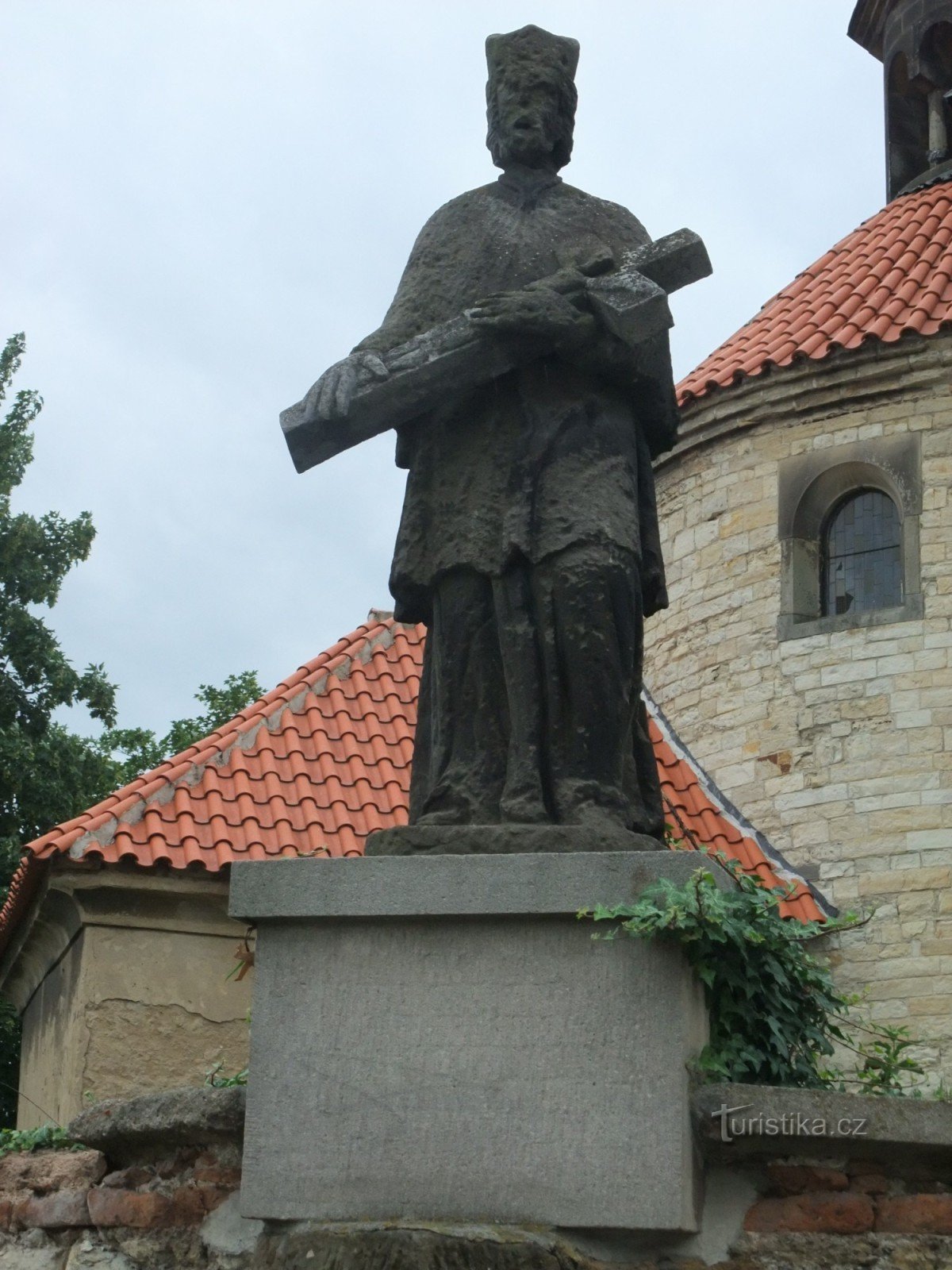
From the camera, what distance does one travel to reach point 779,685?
15.0m

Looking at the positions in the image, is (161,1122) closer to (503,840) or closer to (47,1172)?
(47,1172)

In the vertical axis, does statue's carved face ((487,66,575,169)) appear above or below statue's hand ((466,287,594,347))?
above

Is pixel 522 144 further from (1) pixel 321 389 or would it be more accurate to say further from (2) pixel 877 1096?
(2) pixel 877 1096

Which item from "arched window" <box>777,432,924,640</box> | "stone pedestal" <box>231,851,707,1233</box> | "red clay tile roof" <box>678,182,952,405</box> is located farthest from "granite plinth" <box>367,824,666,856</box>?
"red clay tile roof" <box>678,182,952,405</box>

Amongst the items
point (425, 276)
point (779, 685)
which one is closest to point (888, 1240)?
point (425, 276)

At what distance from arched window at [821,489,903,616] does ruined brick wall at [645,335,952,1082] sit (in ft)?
1.08

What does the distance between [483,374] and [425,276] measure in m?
0.48

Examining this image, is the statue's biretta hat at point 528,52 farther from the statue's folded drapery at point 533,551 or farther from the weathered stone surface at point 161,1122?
the weathered stone surface at point 161,1122

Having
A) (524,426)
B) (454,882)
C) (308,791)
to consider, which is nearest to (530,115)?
(524,426)

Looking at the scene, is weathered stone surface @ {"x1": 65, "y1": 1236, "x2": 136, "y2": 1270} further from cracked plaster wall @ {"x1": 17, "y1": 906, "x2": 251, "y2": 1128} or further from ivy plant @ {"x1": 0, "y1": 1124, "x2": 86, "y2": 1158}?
cracked plaster wall @ {"x1": 17, "y1": 906, "x2": 251, "y2": 1128}

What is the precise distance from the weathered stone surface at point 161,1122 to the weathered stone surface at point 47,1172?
0.09m

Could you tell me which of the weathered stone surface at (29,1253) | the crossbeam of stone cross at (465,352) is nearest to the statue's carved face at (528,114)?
the crossbeam of stone cross at (465,352)

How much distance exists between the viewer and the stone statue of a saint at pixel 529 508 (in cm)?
554

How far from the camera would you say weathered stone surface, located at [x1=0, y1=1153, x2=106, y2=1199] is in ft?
19.5
